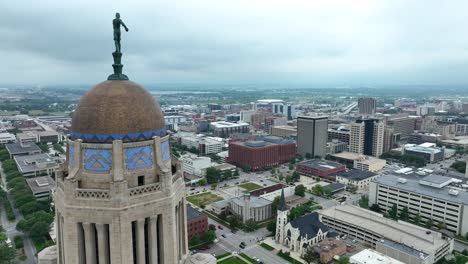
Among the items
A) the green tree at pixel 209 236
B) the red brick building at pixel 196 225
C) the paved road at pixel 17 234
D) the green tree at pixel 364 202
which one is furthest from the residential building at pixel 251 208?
the paved road at pixel 17 234

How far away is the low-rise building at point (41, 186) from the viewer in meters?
105

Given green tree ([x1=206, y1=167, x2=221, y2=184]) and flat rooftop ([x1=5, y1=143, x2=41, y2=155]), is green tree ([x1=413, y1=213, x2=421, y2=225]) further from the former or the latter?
flat rooftop ([x1=5, y1=143, x2=41, y2=155])

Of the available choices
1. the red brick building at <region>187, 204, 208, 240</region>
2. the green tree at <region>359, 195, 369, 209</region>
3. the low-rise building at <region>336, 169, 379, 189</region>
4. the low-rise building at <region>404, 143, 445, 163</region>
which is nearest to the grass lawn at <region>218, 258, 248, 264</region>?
the red brick building at <region>187, 204, 208, 240</region>

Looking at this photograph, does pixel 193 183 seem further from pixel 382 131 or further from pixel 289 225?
pixel 382 131

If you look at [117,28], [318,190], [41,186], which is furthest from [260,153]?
[117,28]

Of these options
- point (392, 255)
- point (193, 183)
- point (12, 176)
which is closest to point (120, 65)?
point (392, 255)

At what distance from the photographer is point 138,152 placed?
16891mm

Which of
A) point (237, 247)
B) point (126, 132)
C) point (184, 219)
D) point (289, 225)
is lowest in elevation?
point (237, 247)

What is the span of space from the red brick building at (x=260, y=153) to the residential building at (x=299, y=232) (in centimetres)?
6804

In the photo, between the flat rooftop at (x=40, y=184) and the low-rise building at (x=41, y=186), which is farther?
the flat rooftop at (x=40, y=184)

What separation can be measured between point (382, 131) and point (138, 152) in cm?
18033

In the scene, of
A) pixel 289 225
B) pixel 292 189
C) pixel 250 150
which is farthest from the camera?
pixel 250 150

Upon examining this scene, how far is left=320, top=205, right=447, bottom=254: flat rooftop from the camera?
75812 mm

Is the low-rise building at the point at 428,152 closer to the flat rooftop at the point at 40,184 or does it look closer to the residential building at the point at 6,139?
the flat rooftop at the point at 40,184
